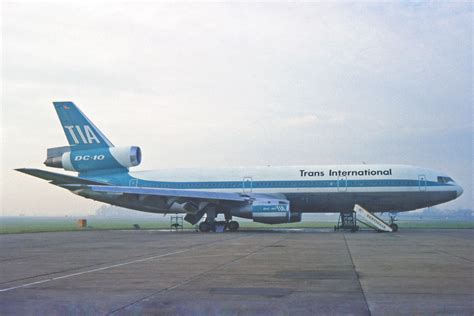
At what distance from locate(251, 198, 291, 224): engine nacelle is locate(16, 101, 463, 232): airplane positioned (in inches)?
2.3

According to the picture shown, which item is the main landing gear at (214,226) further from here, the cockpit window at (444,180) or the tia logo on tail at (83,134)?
the cockpit window at (444,180)

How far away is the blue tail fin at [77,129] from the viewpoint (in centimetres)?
3644

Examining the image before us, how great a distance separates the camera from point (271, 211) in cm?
3072

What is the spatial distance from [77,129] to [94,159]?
2442 mm

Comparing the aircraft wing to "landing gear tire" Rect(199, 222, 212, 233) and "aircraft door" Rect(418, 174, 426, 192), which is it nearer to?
"landing gear tire" Rect(199, 222, 212, 233)

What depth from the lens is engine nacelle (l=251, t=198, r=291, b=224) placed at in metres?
30.6

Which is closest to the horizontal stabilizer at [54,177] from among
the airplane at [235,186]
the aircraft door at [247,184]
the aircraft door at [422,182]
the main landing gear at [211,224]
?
the airplane at [235,186]

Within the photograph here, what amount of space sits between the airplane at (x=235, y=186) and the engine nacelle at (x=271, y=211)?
0.06 metres

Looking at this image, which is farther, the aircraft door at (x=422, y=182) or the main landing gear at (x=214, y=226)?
the main landing gear at (x=214, y=226)

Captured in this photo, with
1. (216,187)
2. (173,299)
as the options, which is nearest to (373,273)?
(173,299)

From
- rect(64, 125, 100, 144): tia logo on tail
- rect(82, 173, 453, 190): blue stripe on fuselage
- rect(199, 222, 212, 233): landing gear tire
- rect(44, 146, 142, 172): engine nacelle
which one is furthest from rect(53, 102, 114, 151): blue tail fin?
rect(199, 222, 212, 233): landing gear tire

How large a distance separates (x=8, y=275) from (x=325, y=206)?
24.3m

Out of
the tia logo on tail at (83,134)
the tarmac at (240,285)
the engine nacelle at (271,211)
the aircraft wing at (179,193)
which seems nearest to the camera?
the tarmac at (240,285)

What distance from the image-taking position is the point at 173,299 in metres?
7.70
